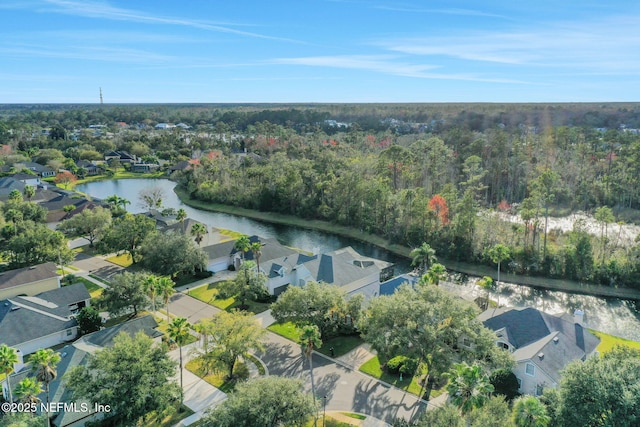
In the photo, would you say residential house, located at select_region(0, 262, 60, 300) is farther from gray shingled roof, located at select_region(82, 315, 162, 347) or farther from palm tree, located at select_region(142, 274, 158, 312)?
gray shingled roof, located at select_region(82, 315, 162, 347)

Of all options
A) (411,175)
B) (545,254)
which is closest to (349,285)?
(545,254)

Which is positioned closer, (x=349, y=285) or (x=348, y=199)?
(x=349, y=285)

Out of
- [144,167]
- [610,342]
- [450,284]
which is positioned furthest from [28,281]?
[144,167]

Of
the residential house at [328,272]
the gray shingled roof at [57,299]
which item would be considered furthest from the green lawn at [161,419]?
the residential house at [328,272]

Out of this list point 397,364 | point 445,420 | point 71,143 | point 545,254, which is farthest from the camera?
point 71,143

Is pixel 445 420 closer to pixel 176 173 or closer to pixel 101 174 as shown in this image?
pixel 176 173

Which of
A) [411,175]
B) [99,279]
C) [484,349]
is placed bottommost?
[99,279]
